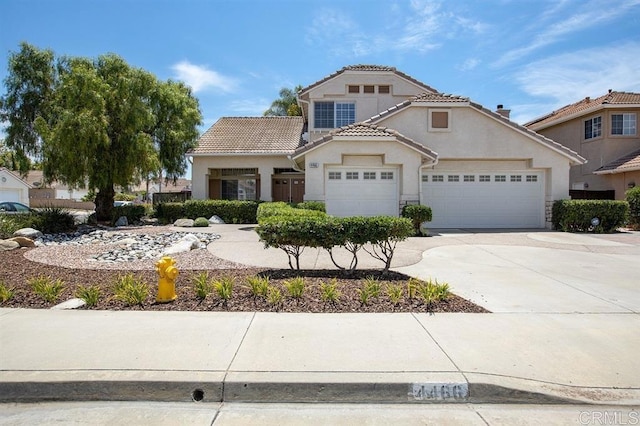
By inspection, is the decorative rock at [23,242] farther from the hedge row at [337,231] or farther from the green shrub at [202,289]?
the hedge row at [337,231]

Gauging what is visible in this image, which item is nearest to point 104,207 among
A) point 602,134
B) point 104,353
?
point 104,353

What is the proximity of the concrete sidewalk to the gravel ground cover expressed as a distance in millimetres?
371

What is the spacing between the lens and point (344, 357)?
413cm

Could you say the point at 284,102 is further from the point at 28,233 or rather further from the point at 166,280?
the point at 166,280

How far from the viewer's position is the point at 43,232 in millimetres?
15203

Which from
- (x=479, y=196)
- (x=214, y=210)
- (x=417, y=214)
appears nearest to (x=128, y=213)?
(x=214, y=210)

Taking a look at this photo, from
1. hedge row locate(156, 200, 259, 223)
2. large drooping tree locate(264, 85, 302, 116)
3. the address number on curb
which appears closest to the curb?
the address number on curb

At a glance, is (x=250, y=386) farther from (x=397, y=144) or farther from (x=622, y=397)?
(x=397, y=144)

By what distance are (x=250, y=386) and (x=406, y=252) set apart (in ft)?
25.4

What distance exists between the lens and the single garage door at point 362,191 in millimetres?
16609

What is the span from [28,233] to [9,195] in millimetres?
30519

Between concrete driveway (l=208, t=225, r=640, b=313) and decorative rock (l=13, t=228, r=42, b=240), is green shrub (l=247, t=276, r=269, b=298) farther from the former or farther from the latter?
decorative rock (l=13, t=228, r=42, b=240)

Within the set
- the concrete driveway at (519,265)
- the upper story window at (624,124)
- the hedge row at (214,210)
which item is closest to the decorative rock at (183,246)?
the concrete driveway at (519,265)

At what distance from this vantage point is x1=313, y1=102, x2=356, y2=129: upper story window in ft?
69.5
